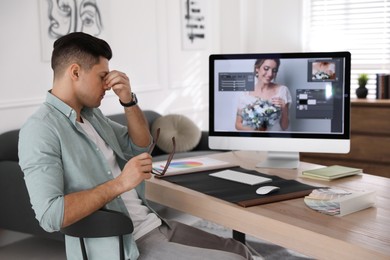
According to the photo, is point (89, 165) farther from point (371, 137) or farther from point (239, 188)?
point (371, 137)

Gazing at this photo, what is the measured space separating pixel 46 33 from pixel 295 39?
9.75 ft

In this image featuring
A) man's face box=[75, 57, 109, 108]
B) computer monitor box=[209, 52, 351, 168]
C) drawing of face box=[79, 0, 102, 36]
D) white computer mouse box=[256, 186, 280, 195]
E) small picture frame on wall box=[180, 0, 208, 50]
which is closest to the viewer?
man's face box=[75, 57, 109, 108]

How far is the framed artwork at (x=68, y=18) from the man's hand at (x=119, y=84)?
2.23m

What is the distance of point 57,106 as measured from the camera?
2.14 meters

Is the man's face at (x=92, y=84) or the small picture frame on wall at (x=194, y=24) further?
the small picture frame on wall at (x=194, y=24)

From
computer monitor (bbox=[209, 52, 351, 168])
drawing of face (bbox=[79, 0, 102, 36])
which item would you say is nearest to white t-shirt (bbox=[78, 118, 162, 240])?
computer monitor (bbox=[209, 52, 351, 168])

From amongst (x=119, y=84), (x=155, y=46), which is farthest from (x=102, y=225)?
(x=155, y=46)

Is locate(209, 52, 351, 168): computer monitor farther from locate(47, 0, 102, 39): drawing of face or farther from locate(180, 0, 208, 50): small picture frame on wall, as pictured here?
locate(180, 0, 208, 50): small picture frame on wall

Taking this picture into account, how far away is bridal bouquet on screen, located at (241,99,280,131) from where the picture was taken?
286 cm

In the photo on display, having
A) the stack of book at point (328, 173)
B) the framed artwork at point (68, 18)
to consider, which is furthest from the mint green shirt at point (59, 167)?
the framed artwork at point (68, 18)

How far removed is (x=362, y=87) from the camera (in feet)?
18.4

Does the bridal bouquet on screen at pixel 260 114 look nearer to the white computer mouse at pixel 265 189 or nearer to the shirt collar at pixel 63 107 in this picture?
the white computer mouse at pixel 265 189

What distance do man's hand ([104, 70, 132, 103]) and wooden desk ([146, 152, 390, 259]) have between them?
0.45 meters

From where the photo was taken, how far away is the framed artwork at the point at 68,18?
438cm
